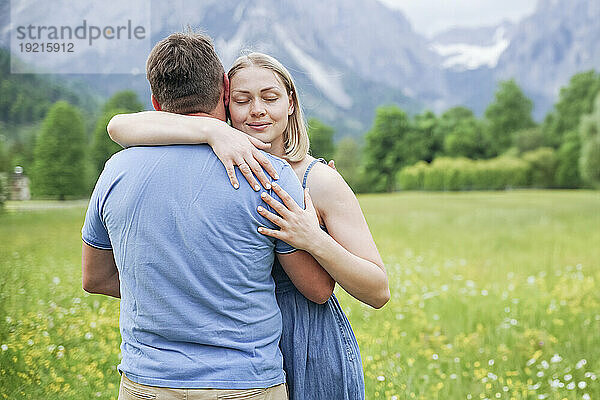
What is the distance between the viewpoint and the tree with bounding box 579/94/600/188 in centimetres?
1066

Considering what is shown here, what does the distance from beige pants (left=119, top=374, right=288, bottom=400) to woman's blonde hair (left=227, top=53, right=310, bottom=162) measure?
0.57 meters

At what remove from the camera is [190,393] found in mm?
1370

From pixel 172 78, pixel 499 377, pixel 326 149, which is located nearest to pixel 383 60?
pixel 326 149

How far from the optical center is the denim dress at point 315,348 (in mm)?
1607

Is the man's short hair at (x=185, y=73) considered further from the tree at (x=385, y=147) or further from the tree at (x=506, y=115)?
the tree at (x=506, y=115)

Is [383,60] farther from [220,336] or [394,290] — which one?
[220,336]

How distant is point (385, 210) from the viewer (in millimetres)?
9906

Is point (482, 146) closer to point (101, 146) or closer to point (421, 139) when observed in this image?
point (421, 139)

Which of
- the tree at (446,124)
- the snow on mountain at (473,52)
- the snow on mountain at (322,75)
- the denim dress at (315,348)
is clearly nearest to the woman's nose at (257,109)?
the denim dress at (315,348)

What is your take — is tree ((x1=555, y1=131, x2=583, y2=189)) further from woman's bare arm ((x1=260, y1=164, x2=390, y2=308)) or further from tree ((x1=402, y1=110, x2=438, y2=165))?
woman's bare arm ((x1=260, y1=164, x2=390, y2=308))

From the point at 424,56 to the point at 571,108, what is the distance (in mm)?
2797

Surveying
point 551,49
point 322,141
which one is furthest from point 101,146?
point 551,49

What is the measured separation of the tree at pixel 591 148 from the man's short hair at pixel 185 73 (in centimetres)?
1039

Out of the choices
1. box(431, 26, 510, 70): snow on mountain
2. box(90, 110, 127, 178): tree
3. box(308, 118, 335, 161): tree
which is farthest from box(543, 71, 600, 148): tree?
box(90, 110, 127, 178): tree
